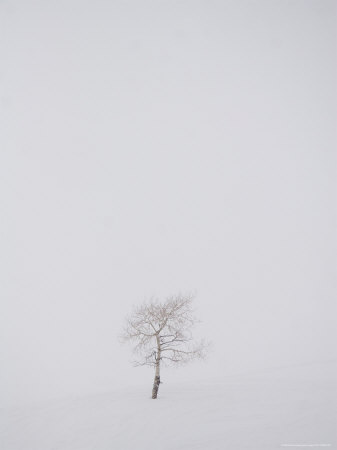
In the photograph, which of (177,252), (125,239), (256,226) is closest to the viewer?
(177,252)

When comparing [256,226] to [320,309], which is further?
[256,226]

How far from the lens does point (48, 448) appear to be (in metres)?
Answer: 11.8

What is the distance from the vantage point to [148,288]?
245ft

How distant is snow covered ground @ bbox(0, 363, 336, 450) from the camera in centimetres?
1096

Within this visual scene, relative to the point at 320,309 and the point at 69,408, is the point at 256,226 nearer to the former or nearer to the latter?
the point at 320,309

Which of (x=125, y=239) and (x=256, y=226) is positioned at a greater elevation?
(x=256, y=226)

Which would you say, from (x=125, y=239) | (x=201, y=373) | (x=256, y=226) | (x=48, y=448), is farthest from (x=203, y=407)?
(x=256, y=226)

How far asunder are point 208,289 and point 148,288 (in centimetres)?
1624

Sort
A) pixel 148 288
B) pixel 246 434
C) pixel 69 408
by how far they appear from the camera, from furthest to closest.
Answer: pixel 148 288 → pixel 69 408 → pixel 246 434

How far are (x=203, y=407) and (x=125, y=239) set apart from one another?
480ft

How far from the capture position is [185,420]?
43.0ft

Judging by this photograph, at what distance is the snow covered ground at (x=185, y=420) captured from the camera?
10961 millimetres

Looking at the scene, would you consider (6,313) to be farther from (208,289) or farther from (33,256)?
(33,256)

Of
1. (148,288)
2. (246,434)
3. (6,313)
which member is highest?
(148,288)
